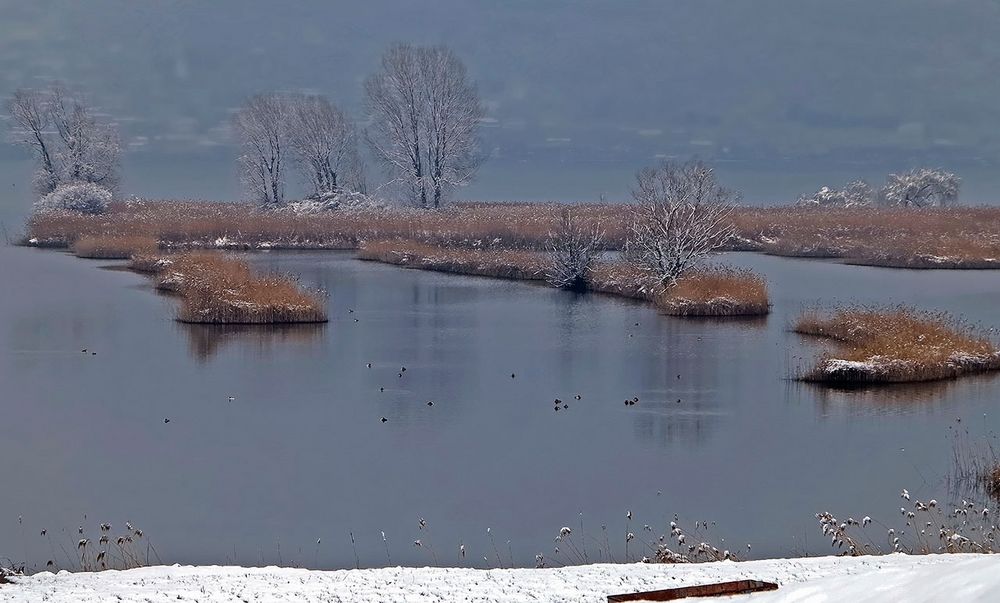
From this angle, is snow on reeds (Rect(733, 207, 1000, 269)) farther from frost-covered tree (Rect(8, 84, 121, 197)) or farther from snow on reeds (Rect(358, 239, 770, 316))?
frost-covered tree (Rect(8, 84, 121, 197))

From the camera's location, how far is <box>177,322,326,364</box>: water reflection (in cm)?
2830

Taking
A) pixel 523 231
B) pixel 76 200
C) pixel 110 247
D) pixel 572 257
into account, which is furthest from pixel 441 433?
pixel 76 200

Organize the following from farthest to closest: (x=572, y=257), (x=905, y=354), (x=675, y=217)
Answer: (x=572, y=257) < (x=675, y=217) < (x=905, y=354)

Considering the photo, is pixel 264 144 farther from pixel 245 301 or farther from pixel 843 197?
pixel 245 301

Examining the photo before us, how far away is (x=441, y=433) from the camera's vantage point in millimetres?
19922

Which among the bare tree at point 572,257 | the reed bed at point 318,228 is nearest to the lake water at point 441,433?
the bare tree at point 572,257

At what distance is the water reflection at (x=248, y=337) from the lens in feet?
92.9

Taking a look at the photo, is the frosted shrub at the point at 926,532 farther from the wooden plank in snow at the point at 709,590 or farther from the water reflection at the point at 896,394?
the water reflection at the point at 896,394

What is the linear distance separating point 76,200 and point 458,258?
2809 centimetres

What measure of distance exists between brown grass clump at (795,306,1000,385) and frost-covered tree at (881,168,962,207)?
49.0 meters

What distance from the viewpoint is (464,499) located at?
15875 millimetres

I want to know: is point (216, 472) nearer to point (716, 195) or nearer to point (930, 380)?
point (930, 380)

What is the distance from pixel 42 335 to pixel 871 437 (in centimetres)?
2029

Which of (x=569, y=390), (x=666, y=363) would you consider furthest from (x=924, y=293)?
(x=569, y=390)
